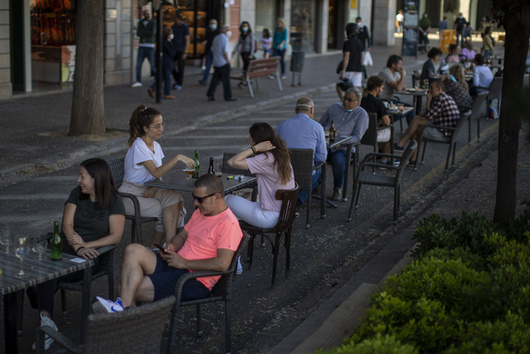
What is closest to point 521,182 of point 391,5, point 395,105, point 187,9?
point 395,105

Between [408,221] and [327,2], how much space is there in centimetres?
2374

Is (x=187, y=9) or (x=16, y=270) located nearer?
(x=16, y=270)

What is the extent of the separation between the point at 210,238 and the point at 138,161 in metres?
1.81

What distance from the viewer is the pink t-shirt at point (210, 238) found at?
424 cm

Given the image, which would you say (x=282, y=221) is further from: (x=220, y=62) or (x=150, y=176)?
(x=220, y=62)

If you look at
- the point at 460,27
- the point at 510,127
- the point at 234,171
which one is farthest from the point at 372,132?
the point at 460,27

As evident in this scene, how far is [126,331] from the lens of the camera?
3.06 meters

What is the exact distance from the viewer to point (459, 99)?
11586 mm

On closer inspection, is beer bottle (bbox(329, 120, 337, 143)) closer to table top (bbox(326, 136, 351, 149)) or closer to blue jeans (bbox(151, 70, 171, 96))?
table top (bbox(326, 136, 351, 149))

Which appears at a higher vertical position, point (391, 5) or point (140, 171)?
point (391, 5)

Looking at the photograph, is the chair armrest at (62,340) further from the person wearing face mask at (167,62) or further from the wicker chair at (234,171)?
the person wearing face mask at (167,62)

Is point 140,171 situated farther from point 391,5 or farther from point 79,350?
point 391,5

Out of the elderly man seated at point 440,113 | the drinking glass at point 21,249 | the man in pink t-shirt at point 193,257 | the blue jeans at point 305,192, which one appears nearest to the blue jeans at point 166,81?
the elderly man seated at point 440,113

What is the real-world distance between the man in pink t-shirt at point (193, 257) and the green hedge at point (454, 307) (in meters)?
1.09
